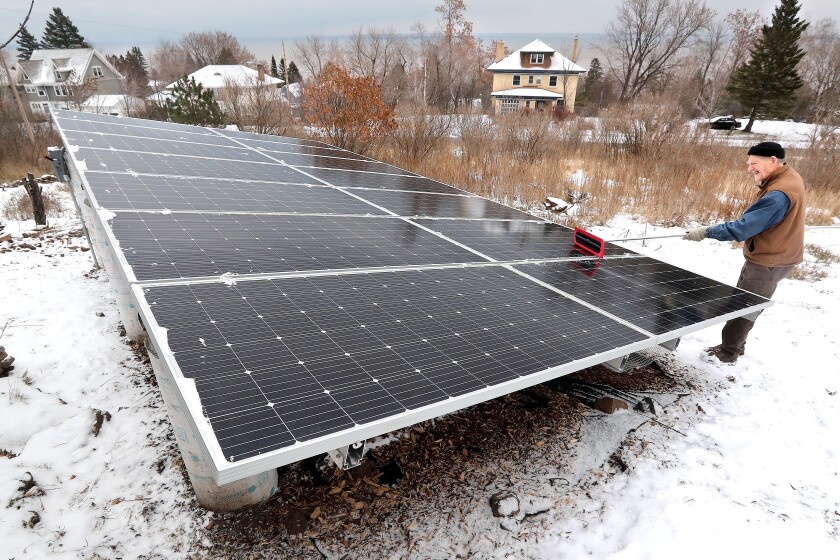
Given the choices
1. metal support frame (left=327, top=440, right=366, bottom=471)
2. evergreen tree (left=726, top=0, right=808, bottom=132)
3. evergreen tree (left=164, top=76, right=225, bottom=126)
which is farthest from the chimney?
metal support frame (left=327, top=440, right=366, bottom=471)

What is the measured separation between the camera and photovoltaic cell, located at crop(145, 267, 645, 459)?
2.29 meters

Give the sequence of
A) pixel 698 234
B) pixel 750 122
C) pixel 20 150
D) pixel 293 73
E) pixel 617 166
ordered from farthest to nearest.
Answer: pixel 293 73
pixel 750 122
pixel 20 150
pixel 617 166
pixel 698 234

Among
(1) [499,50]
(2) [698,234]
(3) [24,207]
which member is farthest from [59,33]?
(2) [698,234]

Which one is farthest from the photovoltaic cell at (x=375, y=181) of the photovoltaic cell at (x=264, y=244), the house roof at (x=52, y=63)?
the house roof at (x=52, y=63)

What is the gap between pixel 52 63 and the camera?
51156mm

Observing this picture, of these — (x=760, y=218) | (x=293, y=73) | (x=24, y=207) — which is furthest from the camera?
(x=293, y=73)

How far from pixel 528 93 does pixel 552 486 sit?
54843mm

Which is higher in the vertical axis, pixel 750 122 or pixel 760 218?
pixel 750 122

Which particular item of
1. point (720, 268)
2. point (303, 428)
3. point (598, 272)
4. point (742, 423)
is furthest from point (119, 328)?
point (720, 268)

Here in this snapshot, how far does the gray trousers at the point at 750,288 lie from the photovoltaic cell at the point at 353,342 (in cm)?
331

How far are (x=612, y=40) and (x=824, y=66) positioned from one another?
20.0 metres

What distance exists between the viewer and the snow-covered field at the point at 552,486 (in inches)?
137

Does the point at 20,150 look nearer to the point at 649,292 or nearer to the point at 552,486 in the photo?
the point at 552,486

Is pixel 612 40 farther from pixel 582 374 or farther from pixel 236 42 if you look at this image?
pixel 236 42
